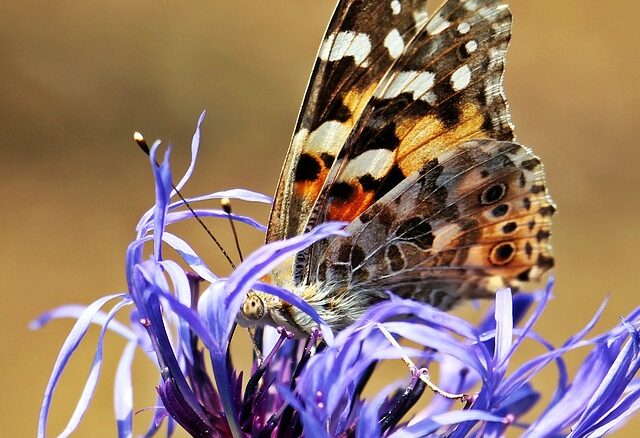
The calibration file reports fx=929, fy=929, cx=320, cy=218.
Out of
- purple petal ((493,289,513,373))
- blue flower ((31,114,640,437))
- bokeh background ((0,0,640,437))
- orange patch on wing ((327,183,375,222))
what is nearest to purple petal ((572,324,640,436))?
blue flower ((31,114,640,437))

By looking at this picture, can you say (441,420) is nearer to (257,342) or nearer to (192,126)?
(257,342)

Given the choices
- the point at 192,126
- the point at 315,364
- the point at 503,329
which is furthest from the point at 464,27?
the point at 192,126

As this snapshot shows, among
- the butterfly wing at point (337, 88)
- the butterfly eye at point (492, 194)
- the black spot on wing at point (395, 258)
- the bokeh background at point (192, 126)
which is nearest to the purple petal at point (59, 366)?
the butterfly wing at point (337, 88)

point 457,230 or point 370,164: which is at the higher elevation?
point 370,164

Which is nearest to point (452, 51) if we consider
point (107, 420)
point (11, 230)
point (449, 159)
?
point (449, 159)

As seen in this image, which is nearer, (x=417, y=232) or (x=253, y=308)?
Answer: (x=253, y=308)

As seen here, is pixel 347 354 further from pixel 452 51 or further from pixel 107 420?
pixel 107 420

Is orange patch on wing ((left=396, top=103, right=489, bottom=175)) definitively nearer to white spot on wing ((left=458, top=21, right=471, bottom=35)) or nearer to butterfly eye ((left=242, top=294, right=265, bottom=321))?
white spot on wing ((left=458, top=21, right=471, bottom=35))
